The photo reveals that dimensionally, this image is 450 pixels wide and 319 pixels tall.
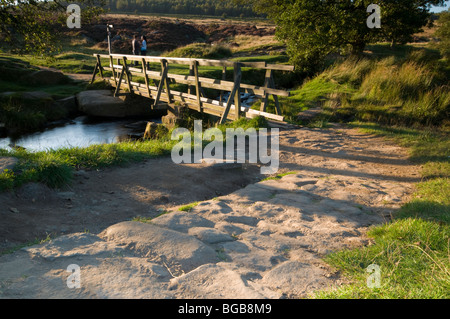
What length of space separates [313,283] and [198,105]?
8832mm

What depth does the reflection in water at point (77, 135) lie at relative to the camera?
12.5 m

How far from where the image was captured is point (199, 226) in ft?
13.2

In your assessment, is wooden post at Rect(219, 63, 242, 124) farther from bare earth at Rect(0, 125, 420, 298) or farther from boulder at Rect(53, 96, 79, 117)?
boulder at Rect(53, 96, 79, 117)

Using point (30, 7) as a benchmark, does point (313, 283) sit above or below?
below

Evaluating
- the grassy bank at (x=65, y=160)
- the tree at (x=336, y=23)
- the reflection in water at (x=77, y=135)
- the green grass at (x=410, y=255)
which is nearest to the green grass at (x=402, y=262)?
the green grass at (x=410, y=255)

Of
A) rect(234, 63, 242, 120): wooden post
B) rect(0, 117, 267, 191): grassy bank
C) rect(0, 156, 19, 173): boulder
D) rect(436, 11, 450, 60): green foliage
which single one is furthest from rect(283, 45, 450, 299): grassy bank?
rect(0, 156, 19, 173): boulder

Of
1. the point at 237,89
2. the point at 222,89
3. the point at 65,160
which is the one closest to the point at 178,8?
the point at 222,89

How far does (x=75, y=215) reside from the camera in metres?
4.51

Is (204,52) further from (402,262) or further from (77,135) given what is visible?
(402,262)

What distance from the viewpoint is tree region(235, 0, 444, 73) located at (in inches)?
554

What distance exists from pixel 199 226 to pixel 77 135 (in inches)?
449

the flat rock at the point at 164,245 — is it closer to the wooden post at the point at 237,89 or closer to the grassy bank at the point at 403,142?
the grassy bank at the point at 403,142
